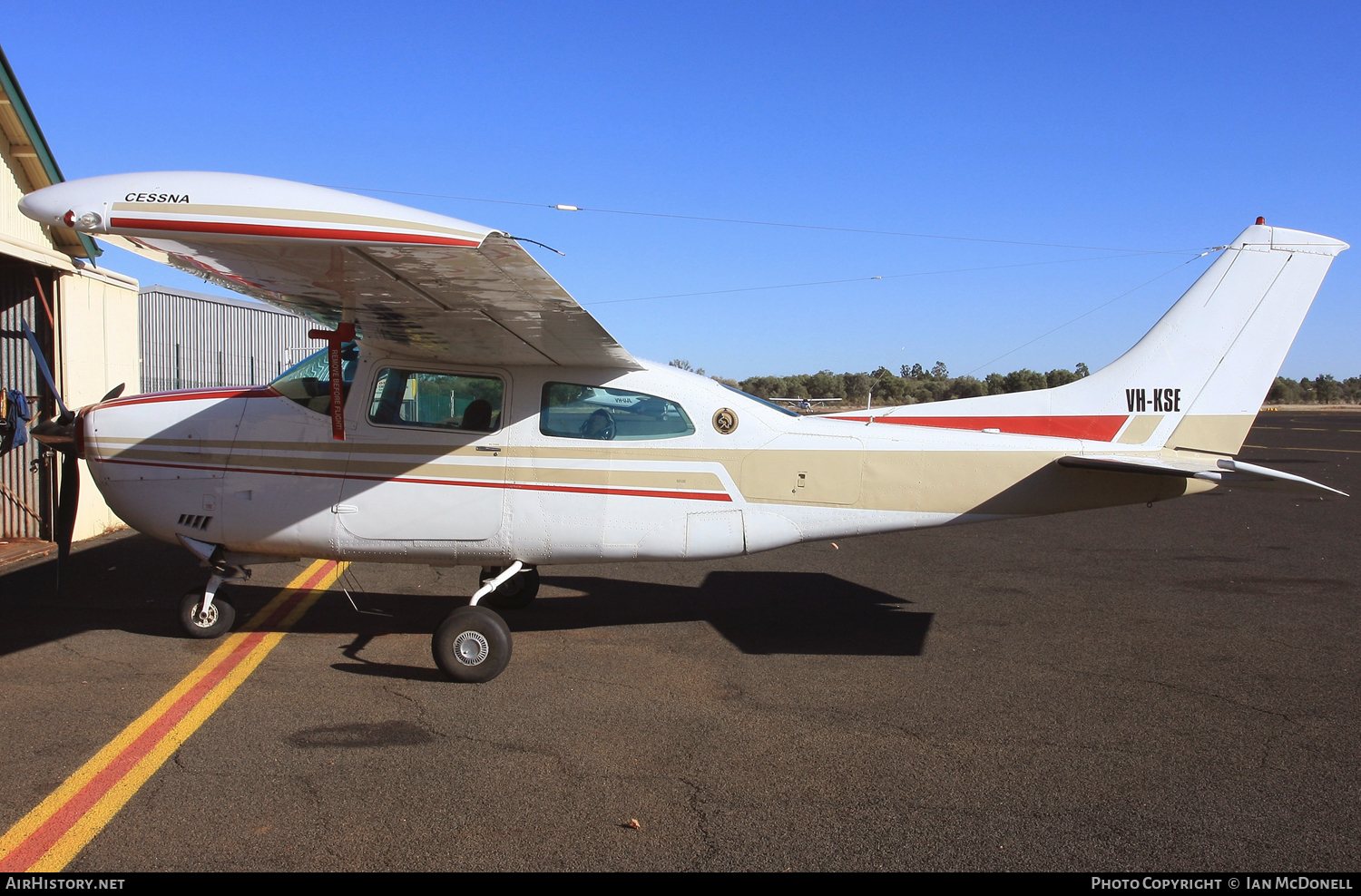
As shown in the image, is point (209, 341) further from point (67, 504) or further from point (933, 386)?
point (933, 386)

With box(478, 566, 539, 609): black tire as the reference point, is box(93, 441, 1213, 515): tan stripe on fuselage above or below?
above

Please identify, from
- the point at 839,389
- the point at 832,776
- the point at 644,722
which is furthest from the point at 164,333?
the point at 839,389

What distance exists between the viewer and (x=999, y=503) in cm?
572

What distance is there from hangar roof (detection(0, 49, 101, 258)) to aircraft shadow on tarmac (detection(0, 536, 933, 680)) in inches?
144

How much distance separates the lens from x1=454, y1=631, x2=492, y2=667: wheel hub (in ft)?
16.8

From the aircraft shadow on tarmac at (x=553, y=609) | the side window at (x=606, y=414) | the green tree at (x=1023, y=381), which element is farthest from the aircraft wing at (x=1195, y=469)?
the green tree at (x=1023, y=381)

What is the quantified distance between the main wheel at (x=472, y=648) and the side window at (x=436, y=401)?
1325mm

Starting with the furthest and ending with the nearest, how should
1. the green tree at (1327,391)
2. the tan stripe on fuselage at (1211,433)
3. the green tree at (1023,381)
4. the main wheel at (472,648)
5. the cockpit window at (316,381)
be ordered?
the green tree at (1327,391)
the green tree at (1023,381)
the tan stripe on fuselage at (1211,433)
the cockpit window at (316,381)
the main wheel at (472,648)

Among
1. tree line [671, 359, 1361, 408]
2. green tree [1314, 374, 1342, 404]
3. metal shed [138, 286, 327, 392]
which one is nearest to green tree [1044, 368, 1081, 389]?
tree line [671, 359, 1361, 408]

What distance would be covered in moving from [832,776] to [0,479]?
979cm

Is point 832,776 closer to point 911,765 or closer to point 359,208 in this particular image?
point 911,765

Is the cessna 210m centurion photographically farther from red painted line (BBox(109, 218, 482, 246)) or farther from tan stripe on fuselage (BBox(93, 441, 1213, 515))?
red painted line (BBox(109, 218, 482, 246))

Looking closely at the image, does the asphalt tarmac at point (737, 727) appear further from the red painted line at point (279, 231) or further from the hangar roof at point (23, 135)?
the hangar roof at point (23, 135)

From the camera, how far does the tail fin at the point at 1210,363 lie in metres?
6.02
